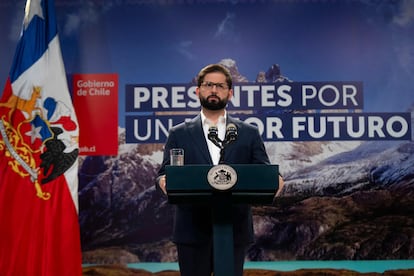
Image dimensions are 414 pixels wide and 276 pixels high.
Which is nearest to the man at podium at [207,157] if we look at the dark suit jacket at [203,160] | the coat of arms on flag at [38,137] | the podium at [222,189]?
the dark suit jacket at [203,160]

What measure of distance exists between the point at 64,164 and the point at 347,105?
2399mm

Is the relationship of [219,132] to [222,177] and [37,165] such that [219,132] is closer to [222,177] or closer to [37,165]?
[222,177]

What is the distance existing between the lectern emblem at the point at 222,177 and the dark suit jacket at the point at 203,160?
40cm

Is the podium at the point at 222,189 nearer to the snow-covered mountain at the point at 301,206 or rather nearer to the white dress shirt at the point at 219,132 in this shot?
the white dress shirt at the point at 219,132

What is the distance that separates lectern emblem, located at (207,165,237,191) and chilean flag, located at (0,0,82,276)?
8.34ft

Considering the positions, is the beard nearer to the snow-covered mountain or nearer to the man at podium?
the man at podium

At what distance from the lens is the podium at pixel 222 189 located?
1.92m

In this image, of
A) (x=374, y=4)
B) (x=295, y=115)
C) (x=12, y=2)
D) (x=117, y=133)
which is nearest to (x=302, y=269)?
(x=295, y=115)

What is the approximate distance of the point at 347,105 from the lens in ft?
14.7

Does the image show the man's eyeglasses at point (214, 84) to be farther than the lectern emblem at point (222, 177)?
Yes

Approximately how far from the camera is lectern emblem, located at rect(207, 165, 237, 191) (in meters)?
1.91

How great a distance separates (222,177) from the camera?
1.91 meters

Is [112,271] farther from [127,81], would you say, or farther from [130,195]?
[127,81]

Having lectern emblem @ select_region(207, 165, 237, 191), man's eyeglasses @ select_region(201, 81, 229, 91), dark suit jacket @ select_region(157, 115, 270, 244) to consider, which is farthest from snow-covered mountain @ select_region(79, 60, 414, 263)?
lectern emblem @ select_region(207, 165, 237, 191)
